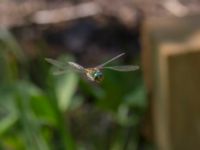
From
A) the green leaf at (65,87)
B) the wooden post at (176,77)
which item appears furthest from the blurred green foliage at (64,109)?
the wooden post at (176,77)

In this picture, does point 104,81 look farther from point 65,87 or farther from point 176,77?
point 176,77

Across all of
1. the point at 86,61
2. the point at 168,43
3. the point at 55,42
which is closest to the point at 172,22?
the point at 168,43

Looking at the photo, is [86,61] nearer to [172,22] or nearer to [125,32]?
[125,32]

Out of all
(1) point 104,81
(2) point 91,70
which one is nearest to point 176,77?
(1) point 104,81

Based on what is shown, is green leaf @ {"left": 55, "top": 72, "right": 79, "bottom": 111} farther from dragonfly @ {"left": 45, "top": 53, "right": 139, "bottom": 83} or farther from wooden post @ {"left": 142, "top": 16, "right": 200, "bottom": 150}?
dragonfly @ {"left": 45, "top": 53, "right": 139, "bottom": 83}

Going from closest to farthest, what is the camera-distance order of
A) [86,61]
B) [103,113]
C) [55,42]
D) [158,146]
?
[158,146]
[103,113]
[86,61]
[55,42]

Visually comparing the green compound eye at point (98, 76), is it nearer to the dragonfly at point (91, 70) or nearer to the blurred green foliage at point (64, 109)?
the dragonfly at point (91, 70)

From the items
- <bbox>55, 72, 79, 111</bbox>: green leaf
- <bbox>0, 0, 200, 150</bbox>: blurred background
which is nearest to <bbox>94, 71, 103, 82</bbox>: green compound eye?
<bbox>0, 0, 200, 150</bbox>: blurred background
